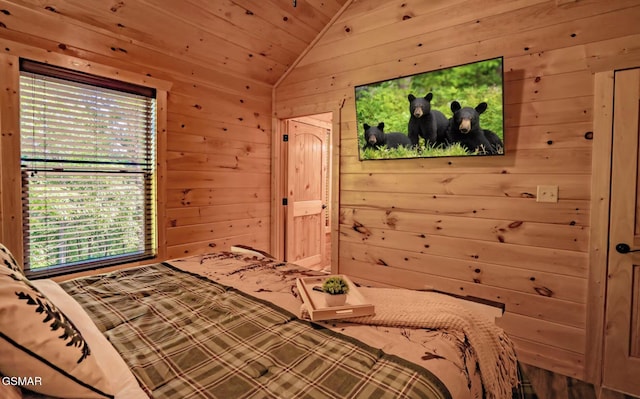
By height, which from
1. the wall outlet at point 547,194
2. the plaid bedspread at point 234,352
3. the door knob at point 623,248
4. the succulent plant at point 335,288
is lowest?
the plaid bedspread at point 234,352

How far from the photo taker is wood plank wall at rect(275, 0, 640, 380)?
6.97ft

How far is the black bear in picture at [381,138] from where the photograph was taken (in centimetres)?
280

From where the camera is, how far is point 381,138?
115 inches

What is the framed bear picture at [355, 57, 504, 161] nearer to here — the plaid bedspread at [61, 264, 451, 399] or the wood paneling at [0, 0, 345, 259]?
the wood paneling at [0, 0, 345, 259]

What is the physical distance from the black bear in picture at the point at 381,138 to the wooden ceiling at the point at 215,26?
1274 mm

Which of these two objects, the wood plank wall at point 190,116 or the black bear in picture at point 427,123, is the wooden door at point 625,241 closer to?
the black bear in picture at point 427,123

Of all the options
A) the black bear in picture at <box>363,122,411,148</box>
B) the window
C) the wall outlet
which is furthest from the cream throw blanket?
the window

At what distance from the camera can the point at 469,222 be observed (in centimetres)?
256

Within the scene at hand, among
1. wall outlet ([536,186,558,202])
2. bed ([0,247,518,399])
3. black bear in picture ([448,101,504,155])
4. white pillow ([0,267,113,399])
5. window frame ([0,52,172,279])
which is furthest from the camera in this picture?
black bear in picture ([448,101,504,155])

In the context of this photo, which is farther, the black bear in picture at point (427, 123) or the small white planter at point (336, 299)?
the black bear in picture at point (427, 123)

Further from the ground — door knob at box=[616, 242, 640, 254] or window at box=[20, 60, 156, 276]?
window at box=[20, 60, 156, 276]

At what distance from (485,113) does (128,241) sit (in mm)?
3027

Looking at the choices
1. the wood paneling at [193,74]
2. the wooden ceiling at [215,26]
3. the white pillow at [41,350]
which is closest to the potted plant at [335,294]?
the white pillow at [41,350]

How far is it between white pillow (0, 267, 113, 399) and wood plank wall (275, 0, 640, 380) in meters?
2.46
